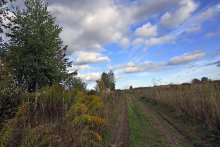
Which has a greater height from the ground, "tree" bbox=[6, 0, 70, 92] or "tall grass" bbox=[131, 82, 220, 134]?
"tree" bbox=[6, 0, 70, 92]

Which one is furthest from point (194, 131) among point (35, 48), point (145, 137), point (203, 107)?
point (35, 48)

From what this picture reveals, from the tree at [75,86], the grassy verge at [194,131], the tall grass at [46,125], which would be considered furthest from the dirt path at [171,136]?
the tree at [75,86]

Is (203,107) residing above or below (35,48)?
below

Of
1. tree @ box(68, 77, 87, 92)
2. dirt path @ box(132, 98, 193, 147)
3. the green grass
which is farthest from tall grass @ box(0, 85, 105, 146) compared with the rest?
tree @ box(68, 77, 87, 92)

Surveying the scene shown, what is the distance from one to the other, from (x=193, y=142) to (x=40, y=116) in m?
6.44

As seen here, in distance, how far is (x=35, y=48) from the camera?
2412cm

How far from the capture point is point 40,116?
356 inches

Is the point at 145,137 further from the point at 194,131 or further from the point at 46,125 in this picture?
the point at 46,125

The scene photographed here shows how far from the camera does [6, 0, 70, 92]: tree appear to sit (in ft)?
78.0

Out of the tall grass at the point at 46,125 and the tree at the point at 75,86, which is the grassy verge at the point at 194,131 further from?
the tree at the point at 75,86

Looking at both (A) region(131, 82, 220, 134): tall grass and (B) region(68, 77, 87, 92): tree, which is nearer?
(A) region(131, 82, 220, 134): tall grass

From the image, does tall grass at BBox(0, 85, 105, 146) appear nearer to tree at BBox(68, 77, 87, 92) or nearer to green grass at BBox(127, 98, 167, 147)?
green grass at BBox(127, 98, 167, 147)

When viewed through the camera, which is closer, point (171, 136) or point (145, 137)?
point (171, 136)

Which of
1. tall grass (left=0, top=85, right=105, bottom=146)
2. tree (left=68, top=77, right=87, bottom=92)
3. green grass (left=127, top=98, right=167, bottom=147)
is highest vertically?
tree (left=68, top=77, right=87, bottom=92)
